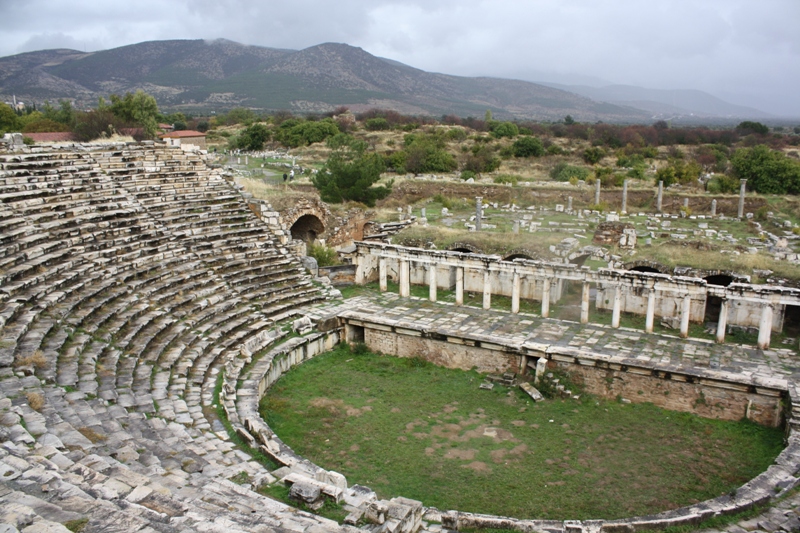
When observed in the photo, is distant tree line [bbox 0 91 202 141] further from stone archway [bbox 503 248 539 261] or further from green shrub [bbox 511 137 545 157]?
green shrub [bbox 511 137 545 157]

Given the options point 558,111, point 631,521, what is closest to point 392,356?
point 631,521

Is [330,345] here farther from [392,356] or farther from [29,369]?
[29,369]

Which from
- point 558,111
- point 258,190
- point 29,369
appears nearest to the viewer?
point 29,369

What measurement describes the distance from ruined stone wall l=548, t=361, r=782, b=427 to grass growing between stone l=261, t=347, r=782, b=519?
0.98ft

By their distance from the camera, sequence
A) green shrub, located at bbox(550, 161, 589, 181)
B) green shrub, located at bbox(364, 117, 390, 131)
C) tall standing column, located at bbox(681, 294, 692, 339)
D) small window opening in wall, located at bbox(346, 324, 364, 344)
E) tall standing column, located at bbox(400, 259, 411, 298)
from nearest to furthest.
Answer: tall standing column, located at bbox(681, 294, 692, 339) < small window opening in wall, located at bbox(346, 324, 364, 344) < tall standing column, located at bbox(400, 259, 411, 298) < green shrub, located at bbox(550, 161, 589, 181) < green shrub, located at bbox(364, 117, 390, 131)

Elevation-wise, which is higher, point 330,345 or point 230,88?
point 230,88

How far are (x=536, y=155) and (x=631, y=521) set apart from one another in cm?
4674

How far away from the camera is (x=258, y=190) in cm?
2638

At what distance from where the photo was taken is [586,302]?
1734 cm

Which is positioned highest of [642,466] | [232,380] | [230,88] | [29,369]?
[230,88]

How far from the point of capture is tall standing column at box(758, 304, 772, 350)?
15.2 metres

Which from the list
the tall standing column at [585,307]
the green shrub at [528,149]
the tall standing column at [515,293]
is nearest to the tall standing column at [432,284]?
the tall standing column at [515,293]

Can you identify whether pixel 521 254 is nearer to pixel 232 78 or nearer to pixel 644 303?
pixel 644 303

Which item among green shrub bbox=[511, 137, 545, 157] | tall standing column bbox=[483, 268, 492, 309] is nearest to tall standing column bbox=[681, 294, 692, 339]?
tall standing column bbox=[483, 268, 492, 309]
